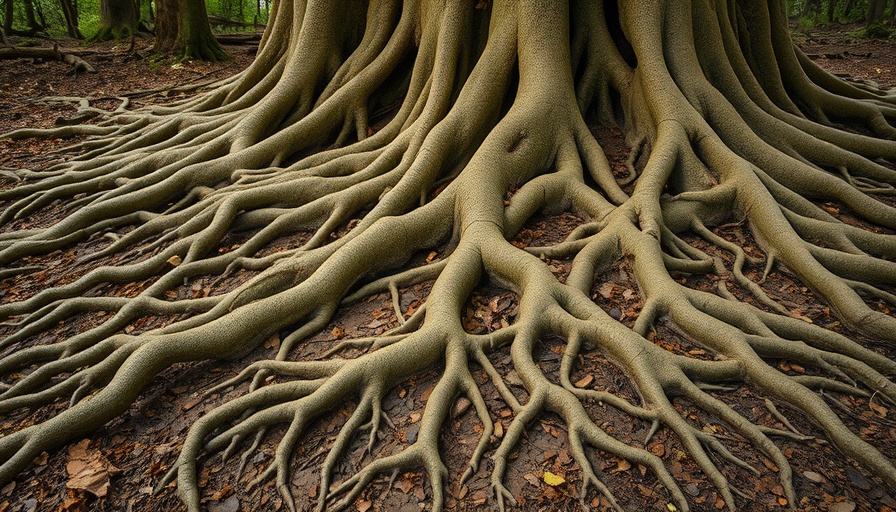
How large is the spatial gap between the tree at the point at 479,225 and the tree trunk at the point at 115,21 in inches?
445

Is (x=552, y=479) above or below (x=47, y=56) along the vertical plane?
below

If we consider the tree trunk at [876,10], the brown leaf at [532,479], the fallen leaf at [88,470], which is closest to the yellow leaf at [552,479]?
the brown leaf at [532,479]

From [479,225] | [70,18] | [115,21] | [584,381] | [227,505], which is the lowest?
[227,505]

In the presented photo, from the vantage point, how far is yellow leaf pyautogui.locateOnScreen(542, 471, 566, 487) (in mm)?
2424

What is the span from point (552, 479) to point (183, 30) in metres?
13.4

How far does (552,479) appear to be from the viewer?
8.02 feet

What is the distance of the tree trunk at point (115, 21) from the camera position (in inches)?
599

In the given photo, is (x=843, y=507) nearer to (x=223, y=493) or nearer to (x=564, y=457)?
(x=564, y=457)

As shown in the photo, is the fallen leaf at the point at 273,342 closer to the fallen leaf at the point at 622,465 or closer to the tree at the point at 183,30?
the fallen leaf at the point at 622,465

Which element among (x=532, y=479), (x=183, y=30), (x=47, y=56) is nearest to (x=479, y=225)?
(x=532, y=479)

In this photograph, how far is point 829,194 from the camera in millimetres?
4355

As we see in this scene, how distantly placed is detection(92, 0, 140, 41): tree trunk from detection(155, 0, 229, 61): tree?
4737 mm

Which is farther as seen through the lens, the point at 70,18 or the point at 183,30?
the point at 70,18

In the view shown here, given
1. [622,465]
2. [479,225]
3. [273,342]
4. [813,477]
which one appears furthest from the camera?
[479,225]
